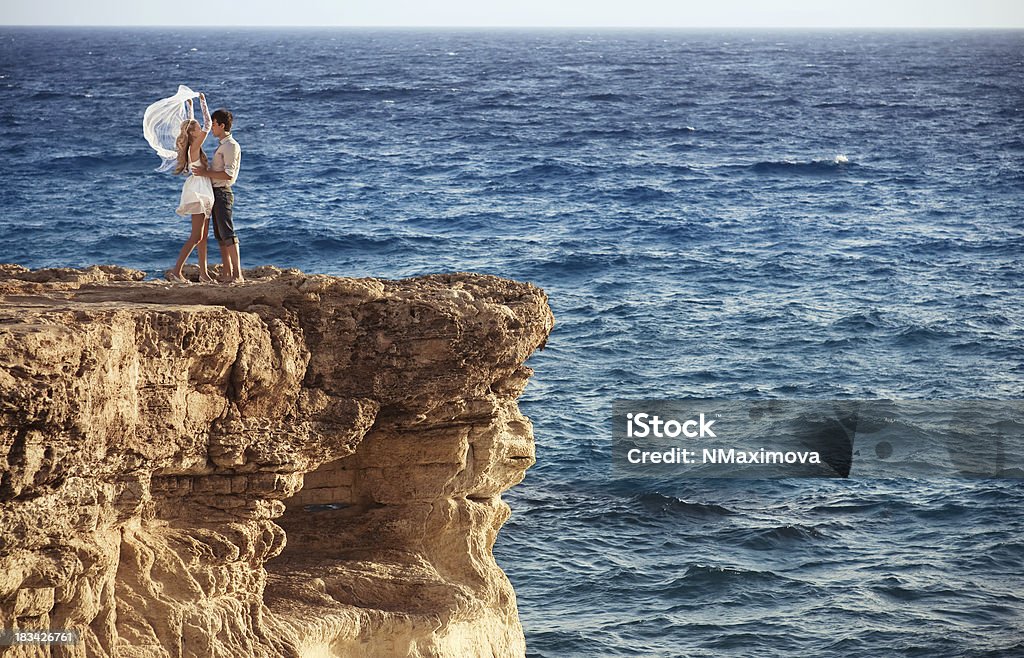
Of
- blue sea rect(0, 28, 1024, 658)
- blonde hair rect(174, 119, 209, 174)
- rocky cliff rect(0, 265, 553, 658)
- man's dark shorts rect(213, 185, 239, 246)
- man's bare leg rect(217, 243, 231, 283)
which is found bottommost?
blue sea rect(0, 28, 1024, 658)

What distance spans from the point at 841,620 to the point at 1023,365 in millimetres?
21014

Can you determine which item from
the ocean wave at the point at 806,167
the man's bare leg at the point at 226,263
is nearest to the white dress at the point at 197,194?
the man's bare leg at the point at 226,263

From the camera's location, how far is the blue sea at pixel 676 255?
2930 centimetres

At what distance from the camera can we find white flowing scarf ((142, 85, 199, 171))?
47.9 feet

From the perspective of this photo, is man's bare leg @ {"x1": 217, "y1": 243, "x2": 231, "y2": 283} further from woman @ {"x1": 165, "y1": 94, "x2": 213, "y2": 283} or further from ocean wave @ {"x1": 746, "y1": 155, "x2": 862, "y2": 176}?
ocean wave @ {"x1": 746, "y1": 155, "x2": 862, "y2": 176}

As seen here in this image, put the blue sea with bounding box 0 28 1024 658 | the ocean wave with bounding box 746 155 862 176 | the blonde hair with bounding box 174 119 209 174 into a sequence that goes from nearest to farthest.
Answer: the blonde hair with bounding box 174 119 209 174 → the blue sea with bounding box 0 28 1024 658 → the ocean wave with bounding box 746 155 862 176

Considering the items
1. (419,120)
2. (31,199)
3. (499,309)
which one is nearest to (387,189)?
(31,199)

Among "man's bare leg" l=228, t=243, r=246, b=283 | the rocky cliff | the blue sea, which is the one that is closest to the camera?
the rocky cliff

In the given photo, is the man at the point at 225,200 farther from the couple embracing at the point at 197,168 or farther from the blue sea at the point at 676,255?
the blue sea at the point at 676,255

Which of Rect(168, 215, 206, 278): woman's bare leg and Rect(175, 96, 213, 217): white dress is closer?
Rect(168, 215, 206, 278): woman's bare leg

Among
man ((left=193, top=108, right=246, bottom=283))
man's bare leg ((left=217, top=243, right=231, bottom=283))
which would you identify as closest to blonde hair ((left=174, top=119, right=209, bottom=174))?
man ((left=193, top=108, right=246, bottom=283))

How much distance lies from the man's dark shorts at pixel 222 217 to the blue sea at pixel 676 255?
43.3 ft

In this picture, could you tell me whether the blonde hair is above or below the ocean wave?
above

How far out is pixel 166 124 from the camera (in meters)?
14.7
